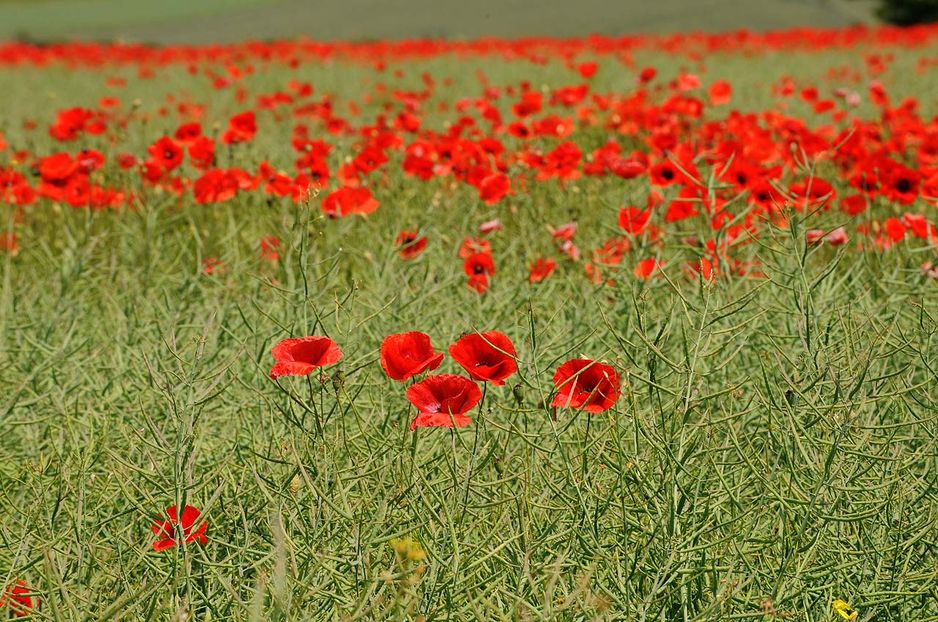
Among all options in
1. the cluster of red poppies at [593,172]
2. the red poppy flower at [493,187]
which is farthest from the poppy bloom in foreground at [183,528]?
the red poppy flower at [493,187]

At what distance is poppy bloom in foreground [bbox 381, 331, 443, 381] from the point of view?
3.51ft

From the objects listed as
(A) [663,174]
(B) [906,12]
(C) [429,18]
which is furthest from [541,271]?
(C) [429,18]

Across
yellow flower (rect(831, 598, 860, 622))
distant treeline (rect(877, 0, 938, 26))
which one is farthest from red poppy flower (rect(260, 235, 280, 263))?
distant treeline (rect(877, 0, 938, 26))

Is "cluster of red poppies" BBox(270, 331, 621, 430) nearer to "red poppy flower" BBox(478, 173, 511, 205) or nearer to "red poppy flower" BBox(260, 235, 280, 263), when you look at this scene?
"red poppy flower" BBox(260, 235, 280, 263)

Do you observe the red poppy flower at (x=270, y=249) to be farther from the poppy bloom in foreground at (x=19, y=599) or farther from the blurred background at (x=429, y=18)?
the blurred background at (x=429, y=18)

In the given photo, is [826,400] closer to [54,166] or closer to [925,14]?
[54,166]

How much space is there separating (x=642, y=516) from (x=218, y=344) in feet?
3.28

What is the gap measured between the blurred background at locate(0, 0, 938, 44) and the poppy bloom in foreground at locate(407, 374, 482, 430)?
1882 cm

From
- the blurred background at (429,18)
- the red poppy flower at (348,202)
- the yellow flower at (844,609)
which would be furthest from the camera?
the blurred background at (429,18)

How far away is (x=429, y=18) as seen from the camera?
25922 mm


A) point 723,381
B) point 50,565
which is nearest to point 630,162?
point 723,381

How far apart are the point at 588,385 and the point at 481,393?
143mm

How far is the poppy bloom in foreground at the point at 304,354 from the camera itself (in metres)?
1.05

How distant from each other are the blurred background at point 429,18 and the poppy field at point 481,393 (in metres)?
17.1
